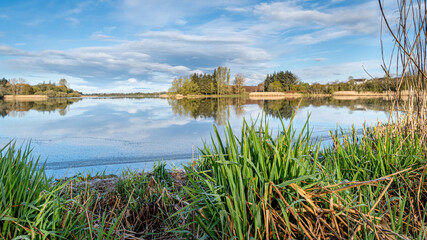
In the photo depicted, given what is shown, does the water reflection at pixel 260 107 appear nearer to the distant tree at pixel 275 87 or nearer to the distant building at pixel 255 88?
the distant tree at pixel 275 87

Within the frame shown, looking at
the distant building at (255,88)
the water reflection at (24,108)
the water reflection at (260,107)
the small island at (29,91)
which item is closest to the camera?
the water reflection at (260,107)

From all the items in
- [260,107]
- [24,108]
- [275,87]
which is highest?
[275,87]

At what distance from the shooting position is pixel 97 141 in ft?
30.2

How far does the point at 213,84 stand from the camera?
7025 centimetres

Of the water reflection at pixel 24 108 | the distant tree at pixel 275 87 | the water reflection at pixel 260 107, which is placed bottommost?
the water reflection at pixel 260 107

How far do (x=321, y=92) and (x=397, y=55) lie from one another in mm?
72347

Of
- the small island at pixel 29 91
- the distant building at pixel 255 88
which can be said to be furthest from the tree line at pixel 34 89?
the distant building at pixel 255 88

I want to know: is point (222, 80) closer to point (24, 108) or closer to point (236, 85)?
point (236, 85)

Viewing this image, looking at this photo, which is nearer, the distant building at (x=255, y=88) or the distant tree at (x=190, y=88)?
the distant tree at (x=190, y=88)

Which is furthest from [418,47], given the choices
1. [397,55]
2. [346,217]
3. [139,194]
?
[139,194]

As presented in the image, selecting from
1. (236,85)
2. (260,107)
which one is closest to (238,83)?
(236,85)

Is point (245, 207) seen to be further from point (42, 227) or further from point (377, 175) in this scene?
point (377, 175)

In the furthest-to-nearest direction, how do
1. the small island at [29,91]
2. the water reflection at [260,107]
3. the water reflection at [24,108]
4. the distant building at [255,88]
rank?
the distant building at [255,88] < the small island at [29,91] < the water reflection at [24,108] < the water reflection at [260,107]

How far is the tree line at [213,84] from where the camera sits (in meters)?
67.3
